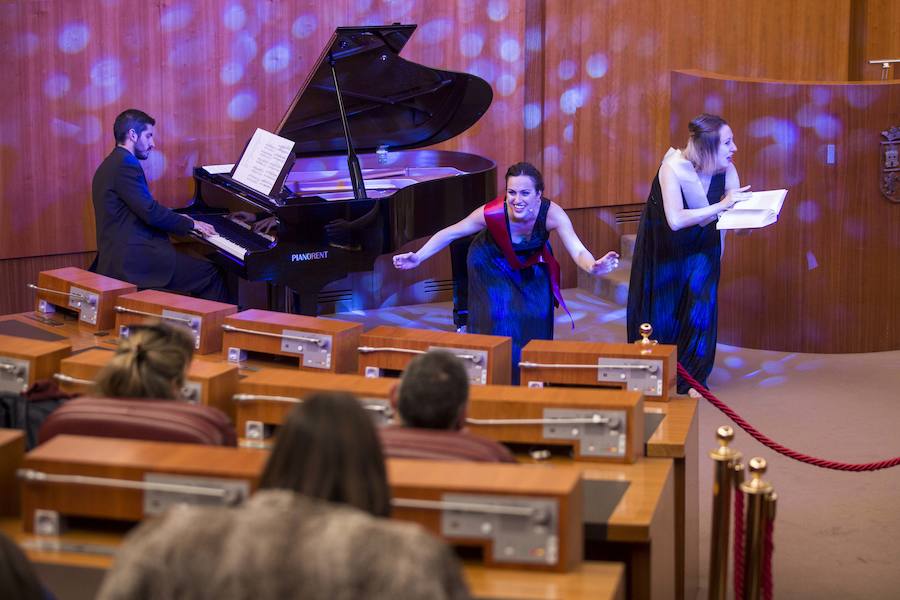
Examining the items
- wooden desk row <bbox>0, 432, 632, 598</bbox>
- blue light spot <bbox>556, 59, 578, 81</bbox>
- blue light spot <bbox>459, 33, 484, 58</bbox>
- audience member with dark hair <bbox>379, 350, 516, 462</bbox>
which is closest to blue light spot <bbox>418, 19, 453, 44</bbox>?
blue light spot <bbox>459, 33, 484, 58</bbox>

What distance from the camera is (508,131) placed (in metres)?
8.55

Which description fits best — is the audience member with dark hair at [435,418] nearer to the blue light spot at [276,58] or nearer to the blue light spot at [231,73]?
the blue light spot at [231,73]

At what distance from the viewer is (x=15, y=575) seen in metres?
1.98

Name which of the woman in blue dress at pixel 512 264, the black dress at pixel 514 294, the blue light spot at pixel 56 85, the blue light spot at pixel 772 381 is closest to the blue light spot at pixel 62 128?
the blue light spot at pixel 56 85

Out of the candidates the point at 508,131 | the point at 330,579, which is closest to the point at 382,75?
the point at 508,131

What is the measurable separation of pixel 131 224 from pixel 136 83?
1.08 m

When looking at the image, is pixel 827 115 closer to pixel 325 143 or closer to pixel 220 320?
pixel 325 143

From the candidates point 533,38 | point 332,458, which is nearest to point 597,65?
point 533,38

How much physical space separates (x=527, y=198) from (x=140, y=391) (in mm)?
2677

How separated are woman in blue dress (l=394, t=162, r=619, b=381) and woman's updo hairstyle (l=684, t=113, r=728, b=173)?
3.24 ft

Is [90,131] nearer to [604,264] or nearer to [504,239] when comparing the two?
[504,239]

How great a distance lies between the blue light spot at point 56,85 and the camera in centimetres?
696

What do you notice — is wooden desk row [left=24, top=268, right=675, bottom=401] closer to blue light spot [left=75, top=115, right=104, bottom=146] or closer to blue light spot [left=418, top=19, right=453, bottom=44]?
blue light spot [left=75, top=115, right=104, bottom=146]

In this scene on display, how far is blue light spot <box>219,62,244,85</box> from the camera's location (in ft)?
24.6
